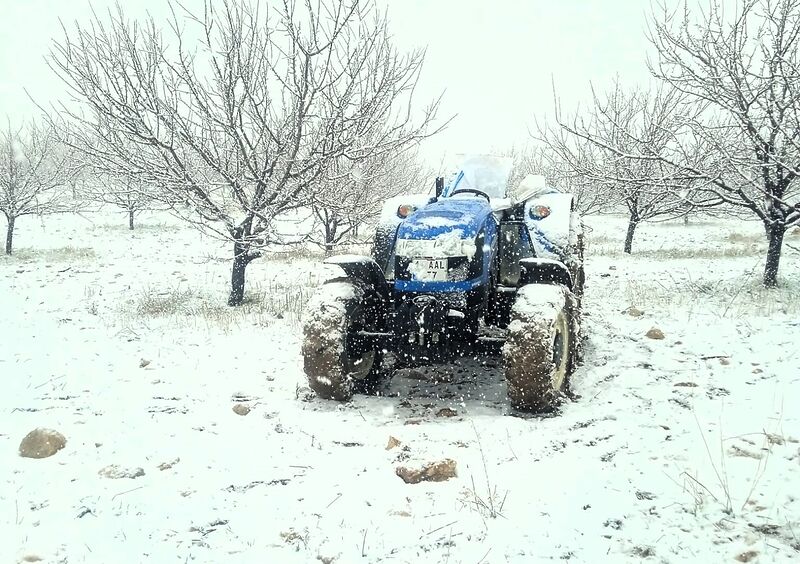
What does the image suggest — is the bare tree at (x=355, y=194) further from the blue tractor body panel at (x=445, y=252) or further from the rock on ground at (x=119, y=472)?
the rock on ground at (x=119, y=472)

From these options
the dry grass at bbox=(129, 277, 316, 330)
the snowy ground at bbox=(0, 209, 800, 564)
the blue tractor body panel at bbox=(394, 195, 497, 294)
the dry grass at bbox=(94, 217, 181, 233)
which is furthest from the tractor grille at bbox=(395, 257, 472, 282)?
the dry grass at bbox=(94, 217, 181, 233)

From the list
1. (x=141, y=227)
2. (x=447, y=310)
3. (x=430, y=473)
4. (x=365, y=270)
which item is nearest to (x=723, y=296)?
(x=447, y=310)

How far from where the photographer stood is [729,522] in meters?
2.58

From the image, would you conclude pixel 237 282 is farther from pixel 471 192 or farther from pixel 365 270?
pixel 471 192

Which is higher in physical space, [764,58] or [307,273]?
[764,58]

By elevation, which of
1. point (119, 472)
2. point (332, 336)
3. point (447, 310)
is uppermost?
point (447, 310)

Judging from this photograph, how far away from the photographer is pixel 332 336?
168 inches

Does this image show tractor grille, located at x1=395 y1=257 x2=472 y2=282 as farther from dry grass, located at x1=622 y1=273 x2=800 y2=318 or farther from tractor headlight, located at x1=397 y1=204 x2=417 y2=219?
dry grass, located at x1=622 y1=273 x2=800 y2=318

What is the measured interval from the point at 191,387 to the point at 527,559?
3.40m

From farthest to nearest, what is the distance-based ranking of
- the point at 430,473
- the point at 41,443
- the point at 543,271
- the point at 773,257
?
the point at 773,257 < the point at 543,271 < the point at 41,443 < the point at 430,473

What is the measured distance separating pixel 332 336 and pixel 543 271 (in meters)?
1.78

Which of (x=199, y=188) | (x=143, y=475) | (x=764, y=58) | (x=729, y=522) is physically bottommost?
(x=143, y=475)

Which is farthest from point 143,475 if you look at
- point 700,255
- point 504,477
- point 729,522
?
point 700,255

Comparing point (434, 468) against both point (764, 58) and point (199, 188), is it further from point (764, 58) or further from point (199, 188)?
point (764, 58)
